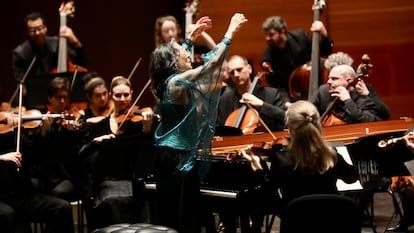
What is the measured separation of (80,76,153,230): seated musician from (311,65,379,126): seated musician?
125 cm

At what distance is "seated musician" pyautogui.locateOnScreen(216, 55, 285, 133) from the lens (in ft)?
18.7

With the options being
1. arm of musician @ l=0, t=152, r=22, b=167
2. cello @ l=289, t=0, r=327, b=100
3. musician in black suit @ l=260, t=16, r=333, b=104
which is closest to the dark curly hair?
arm of musician @ l=0, t=152, r=22, b=167

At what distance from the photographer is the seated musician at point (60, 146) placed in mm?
5277

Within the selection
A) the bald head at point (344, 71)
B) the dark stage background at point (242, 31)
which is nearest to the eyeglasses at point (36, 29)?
the dark stage background at point (242, 31)

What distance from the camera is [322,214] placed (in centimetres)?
355

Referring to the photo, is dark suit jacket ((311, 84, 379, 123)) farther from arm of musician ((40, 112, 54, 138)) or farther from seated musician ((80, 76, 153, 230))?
arm of musician ((40, 112, 54, 138))

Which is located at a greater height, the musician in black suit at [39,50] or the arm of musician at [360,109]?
the musician in black suit at [39,50]

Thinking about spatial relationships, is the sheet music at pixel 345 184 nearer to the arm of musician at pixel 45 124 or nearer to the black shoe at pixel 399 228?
the black shoe at pixel 399 228

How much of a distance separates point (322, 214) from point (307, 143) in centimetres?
54

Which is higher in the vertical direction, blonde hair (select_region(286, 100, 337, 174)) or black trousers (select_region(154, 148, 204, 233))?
blonde hair (select_region(286, 100, 337, 174))

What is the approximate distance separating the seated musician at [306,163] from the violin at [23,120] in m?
2.01

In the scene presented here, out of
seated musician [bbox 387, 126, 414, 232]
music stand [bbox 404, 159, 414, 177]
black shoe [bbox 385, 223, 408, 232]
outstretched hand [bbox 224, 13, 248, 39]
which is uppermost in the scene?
outstretched hand [bbox 224, 13, 248, 39]

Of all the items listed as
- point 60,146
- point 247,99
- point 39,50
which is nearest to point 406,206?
point 247,99

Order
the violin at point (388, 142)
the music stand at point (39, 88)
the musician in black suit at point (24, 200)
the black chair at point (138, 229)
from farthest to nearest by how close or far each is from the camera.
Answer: the music stand at point (39, 88) → the musician in black suit at point (24, 200) → the violin at point (388, 142) → the black chair at point (138, 229)
